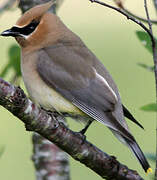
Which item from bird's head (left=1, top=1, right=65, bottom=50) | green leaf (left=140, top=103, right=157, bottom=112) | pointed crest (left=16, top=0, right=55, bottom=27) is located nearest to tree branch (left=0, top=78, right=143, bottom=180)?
green leaf (left=140, top=103, right=157, bottom=112)

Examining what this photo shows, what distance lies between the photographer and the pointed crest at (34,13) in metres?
5.64

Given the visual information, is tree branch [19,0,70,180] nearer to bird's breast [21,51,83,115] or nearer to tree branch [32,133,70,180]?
tree branch [32,133,70,180]

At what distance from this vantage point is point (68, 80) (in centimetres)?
565

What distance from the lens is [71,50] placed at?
5.84 m

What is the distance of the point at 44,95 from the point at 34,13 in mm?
748

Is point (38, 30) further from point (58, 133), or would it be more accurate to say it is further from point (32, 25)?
point (58, 133)

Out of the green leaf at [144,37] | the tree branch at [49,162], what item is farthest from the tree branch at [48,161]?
the green leaf at [144,37]

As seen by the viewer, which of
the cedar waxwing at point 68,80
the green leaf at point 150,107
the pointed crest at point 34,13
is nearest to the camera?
the green leaf at point 150,107

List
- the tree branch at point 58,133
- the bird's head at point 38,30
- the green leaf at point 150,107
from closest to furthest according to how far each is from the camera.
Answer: the tree branch at point 58,133
the green leaf at point 150,107
the bird's head at point 38,30

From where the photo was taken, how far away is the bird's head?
591cm

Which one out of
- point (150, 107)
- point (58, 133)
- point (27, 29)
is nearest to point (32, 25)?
point (27, 29)

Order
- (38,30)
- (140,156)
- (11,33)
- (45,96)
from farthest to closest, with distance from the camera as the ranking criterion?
(38,30), (11,33), (45,96), (140,156)

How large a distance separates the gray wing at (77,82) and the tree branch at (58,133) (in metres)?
0.78

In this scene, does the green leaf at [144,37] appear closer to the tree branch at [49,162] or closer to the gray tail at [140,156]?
the gray tail at [140,156]
